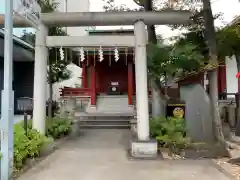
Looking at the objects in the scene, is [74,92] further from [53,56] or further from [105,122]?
[53,56]

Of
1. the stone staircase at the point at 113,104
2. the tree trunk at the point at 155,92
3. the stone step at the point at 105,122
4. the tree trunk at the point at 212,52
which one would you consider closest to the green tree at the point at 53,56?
the stone step at the point at 105,122

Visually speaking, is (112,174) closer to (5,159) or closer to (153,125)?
(5,159)

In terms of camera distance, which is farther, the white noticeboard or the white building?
the white building

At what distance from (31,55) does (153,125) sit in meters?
11.3

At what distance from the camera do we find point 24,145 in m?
7.61

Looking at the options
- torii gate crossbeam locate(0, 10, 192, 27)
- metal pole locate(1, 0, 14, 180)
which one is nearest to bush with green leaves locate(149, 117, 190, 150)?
torii gate crossbeam locate(0, 10, 192, 27)

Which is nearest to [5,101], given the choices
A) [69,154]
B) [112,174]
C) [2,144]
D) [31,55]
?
[2,144]

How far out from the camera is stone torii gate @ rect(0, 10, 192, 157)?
9672 millimetres

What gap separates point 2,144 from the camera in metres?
6.25

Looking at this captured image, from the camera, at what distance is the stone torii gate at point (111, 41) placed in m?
9.67

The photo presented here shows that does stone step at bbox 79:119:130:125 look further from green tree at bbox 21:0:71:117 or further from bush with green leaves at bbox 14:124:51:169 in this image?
bush with green leaves at bbox 14:124:51:169

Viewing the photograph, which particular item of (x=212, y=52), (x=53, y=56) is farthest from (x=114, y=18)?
(x=53, y=56)

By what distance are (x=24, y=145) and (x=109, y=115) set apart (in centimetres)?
1131

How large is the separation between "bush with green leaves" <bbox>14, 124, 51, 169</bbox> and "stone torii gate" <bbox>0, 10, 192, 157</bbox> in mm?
1508
